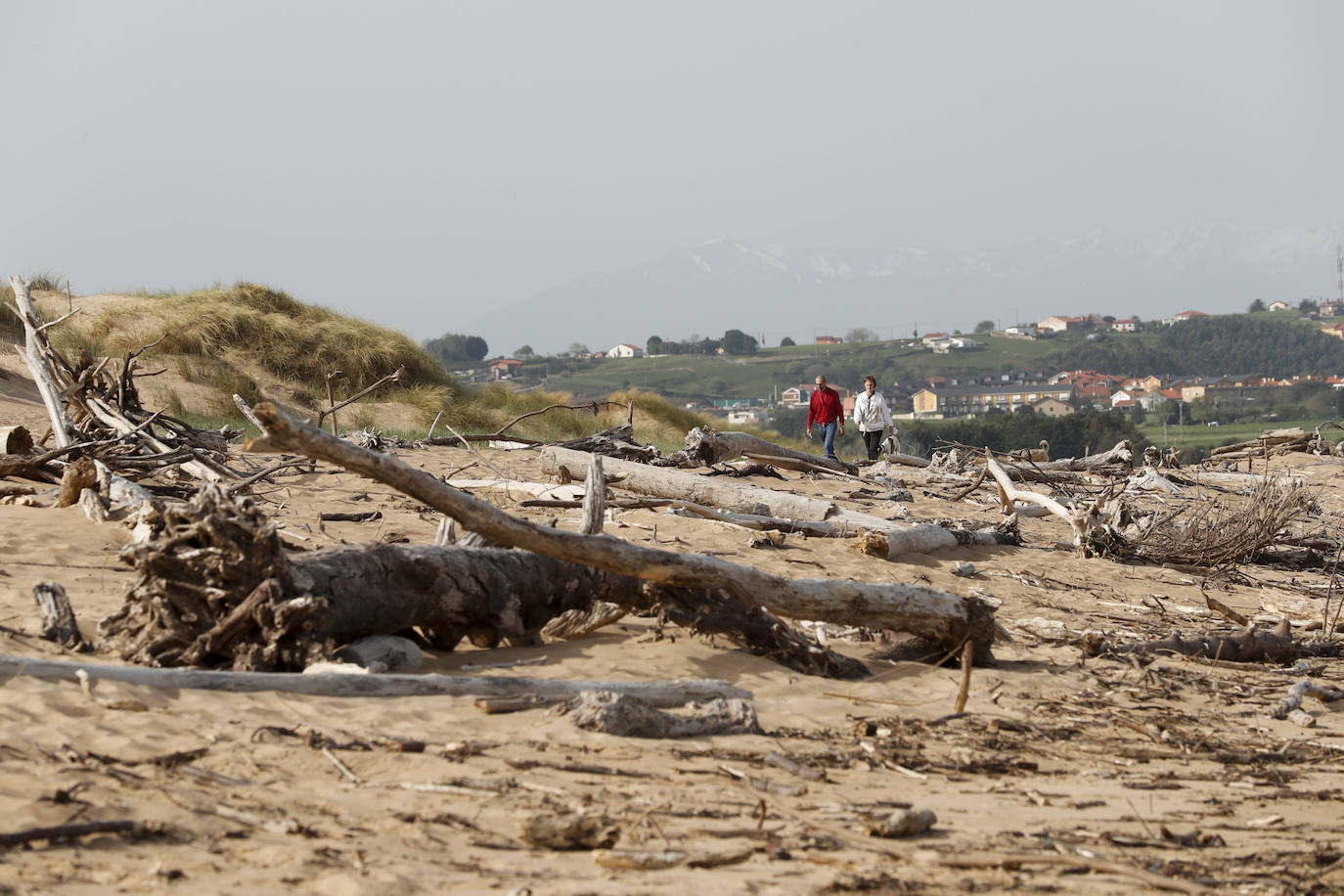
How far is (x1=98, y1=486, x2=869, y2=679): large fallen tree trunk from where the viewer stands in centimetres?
436

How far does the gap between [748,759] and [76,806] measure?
6.97 feet

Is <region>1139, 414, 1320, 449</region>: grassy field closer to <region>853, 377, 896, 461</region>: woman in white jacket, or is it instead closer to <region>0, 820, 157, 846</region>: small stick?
<region>853, 377, 896, 461</region>: woman in white jacket

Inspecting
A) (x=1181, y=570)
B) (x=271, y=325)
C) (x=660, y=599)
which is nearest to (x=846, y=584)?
(x=660, y=599)

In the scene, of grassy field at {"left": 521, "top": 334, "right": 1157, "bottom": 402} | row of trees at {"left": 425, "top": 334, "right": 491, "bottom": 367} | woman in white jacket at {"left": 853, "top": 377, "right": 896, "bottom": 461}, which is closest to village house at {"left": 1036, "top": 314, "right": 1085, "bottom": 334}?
grassy field at {"left": 521, "top": 334, "right": 1157, "bottom": 402}

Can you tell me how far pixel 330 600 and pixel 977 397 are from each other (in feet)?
243

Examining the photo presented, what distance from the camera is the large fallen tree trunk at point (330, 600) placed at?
4.36 meters

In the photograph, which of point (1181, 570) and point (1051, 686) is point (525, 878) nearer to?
point (1051, 686)

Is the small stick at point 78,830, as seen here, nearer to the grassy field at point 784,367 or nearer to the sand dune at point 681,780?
the sand dune at point 681,780

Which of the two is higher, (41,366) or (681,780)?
(41,366)

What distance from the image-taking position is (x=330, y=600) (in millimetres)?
4613

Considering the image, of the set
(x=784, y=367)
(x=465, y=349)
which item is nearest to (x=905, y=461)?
(x=465, y=349)

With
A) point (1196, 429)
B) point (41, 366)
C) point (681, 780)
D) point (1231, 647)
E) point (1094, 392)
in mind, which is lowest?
point (1196, 429)

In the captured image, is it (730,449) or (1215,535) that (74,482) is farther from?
(1215,535)

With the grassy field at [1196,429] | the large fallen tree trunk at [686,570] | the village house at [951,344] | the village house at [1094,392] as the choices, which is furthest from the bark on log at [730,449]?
the village house at [951,344]
